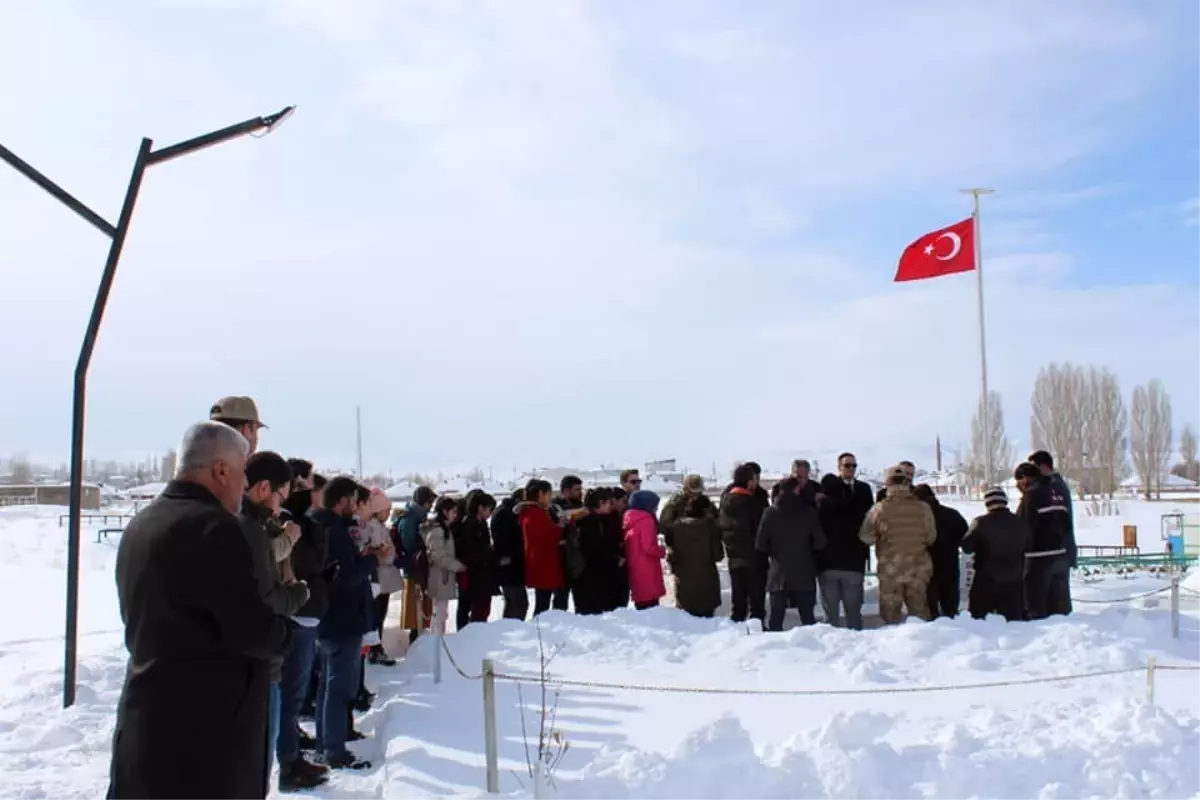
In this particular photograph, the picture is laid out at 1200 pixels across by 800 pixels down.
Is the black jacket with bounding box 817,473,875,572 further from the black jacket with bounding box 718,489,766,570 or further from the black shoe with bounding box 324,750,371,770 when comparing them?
the black shoe with bounding box 324,750,371,770

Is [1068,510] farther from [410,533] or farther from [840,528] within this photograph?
[410,533]

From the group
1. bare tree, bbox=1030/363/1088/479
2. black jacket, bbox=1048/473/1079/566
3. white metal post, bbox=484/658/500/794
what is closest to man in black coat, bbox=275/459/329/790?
white metal post, bbox=484/658/500/794

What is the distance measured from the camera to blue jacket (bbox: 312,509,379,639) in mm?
6160

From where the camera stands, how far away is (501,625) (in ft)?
31.2

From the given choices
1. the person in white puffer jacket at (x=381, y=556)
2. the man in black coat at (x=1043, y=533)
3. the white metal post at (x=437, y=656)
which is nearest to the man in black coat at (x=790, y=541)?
the man in black coat at (x=1043, y=533)

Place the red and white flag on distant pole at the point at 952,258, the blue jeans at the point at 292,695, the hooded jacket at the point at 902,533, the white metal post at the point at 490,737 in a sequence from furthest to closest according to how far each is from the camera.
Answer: the red and white flag on distant pole at the point at 952,258 → the hooded jacket at the point at 902,533 → the blue jeans at the point at 292,695 → the white metal post at the point at 490,737

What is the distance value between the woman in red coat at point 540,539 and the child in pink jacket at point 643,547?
79cm

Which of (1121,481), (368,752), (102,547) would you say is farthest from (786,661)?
(1121,481)

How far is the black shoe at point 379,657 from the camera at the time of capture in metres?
9.28

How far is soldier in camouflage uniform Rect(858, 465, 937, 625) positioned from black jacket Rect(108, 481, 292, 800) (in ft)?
25.0

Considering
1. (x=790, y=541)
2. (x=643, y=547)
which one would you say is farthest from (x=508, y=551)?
(x=790, y=541)

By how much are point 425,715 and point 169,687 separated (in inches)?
163

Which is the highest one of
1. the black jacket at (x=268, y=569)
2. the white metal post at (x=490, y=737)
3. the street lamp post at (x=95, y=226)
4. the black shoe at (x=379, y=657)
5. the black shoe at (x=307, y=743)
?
the street lamp post at (x=95, y=226)

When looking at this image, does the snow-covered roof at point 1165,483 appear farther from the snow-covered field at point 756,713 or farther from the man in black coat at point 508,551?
the man in black coat at point 508,551
